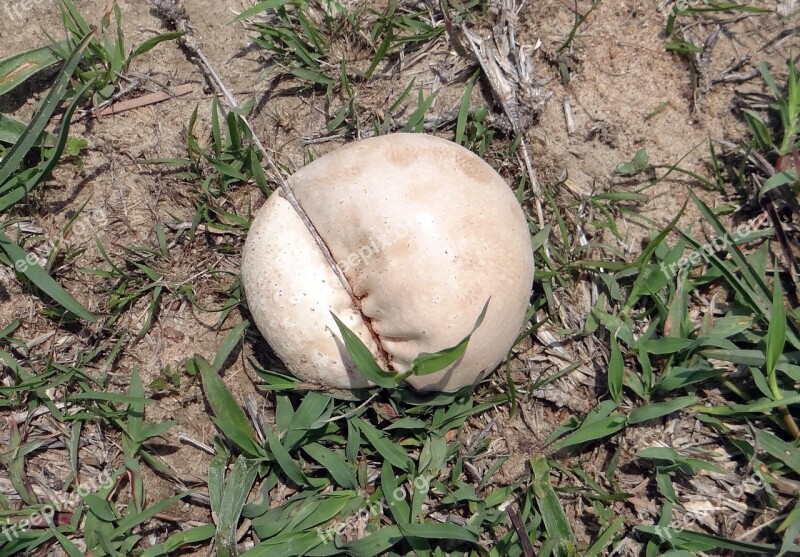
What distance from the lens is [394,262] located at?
6.99ft

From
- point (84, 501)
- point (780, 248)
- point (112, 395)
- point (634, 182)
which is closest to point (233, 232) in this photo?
point (112, 395)

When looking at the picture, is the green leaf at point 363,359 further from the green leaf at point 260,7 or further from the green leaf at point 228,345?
the green leaf at point 260,7

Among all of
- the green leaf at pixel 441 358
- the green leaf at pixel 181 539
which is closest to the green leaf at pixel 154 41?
the green leaf at pixel 441 358

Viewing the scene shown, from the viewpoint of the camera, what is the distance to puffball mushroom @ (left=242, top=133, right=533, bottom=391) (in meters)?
2.12

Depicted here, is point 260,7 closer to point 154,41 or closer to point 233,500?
point 154,41

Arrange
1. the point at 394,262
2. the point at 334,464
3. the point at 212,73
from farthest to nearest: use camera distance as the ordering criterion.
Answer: the point at 212,73 → the point at 334,464 → the point at 394,262

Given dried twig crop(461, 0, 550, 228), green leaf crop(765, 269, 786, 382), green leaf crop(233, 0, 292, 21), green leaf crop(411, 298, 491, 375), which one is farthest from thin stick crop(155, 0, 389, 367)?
green leaf crop(765, 269, 786, 382)

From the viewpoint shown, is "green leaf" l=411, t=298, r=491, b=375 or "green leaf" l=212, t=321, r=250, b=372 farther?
"green leaf" l=212, t=321, r=250, b=372

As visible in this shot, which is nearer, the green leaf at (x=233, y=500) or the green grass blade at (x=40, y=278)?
the green leaf at (x=233, y=500)

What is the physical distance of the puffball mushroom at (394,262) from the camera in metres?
2.12

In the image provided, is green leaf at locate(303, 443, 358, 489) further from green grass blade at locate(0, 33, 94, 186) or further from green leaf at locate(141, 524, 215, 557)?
green grass blade at locate(0, 33, 94, 186)

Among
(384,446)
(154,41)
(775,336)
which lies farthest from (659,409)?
(154,41)

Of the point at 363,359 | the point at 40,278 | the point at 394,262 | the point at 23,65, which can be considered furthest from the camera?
the point at 23,65

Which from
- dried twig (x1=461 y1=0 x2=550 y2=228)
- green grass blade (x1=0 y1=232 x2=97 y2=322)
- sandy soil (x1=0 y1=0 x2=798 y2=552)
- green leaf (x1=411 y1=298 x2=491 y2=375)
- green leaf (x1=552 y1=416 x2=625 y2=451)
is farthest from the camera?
dried twig (x1=461 y1=0 x2=550 y2=228)
